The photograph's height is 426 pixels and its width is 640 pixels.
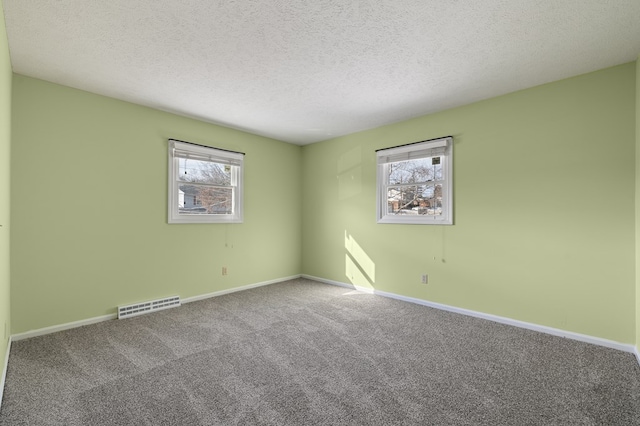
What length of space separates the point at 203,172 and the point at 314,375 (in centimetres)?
321

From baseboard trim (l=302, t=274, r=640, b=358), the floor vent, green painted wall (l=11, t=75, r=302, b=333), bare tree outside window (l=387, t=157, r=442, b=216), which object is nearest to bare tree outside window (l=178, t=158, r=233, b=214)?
green painted wall (l=11, t=75, r=302, b=333)

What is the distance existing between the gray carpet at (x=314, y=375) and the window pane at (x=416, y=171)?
183 cm

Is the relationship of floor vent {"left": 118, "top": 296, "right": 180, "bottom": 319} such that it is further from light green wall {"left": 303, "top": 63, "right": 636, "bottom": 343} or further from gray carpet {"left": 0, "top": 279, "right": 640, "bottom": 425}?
light green wall {"left": 303, "top": 63, "right": 636, "bottom": 343}

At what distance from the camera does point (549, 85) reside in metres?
3.04

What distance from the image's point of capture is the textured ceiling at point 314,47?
1.97 metres

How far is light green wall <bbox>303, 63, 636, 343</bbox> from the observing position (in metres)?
2.71

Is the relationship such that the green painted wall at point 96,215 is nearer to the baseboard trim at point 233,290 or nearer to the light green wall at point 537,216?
the baseboard trim at point 233,290

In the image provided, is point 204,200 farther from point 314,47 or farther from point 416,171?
point 416,171

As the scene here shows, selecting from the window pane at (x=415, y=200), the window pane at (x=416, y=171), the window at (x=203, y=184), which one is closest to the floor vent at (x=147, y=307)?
the window at (x=203, y=184)

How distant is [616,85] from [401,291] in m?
3.14

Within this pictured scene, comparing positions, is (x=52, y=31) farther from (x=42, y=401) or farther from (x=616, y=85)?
(x=616, y=85)

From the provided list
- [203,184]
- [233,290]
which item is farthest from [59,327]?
[203,184]

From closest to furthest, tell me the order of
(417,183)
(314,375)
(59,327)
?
(314,375), (59,327), (417,183)

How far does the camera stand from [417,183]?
13.5ft
